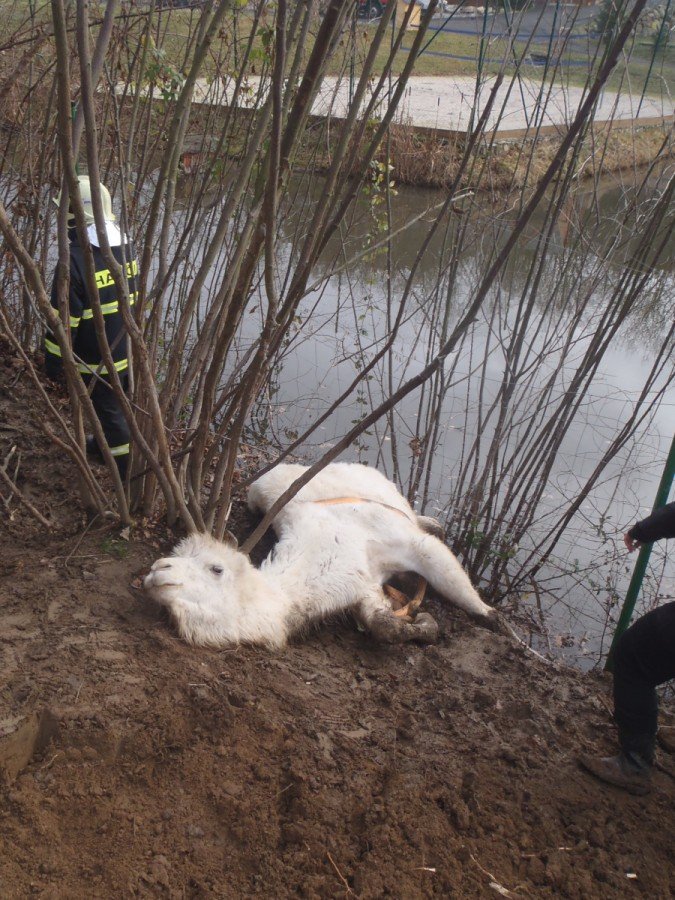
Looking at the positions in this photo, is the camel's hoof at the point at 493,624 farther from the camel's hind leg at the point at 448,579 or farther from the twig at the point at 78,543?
the twig at the point at 78,543

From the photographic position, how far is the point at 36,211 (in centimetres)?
561

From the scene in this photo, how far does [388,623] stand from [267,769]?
50.0 inches

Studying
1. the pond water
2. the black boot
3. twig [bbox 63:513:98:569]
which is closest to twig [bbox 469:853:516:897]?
the black boot

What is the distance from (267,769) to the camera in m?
3.04

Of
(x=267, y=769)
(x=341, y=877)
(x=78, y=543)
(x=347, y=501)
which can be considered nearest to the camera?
(x=341, y=877)

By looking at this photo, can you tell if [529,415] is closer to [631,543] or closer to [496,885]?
[631,543]

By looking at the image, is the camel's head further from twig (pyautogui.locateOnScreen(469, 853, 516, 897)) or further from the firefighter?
the firefighter

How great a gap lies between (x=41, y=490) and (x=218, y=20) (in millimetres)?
2844

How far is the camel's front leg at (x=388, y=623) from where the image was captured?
4.14 m

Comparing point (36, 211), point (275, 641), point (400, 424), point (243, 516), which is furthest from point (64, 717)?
point (400, 424)

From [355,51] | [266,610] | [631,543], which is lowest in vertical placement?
[266,610]

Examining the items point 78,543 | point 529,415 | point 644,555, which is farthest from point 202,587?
point 529,415

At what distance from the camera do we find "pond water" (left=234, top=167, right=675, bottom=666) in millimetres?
5348

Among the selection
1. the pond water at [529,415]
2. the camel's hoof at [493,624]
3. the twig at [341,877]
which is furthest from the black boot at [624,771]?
the pond water at [529,415]
